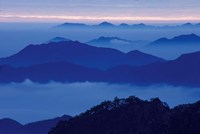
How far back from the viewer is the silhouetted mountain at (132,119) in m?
11.3

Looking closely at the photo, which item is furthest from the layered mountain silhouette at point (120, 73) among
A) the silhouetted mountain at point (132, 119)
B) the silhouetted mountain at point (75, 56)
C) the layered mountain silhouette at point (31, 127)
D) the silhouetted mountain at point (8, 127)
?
the silhouetted mountain at point (132, 119)

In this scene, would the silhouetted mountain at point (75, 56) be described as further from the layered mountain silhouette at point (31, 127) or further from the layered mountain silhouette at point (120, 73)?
the layered mountain silhouette at point (31, 127)

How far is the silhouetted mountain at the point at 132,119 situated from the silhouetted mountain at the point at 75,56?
410 ft

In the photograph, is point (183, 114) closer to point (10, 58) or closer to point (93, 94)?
point (93, 94)

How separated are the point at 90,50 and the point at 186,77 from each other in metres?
51.9

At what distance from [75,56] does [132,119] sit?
141477mm

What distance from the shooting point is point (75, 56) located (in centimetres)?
15362

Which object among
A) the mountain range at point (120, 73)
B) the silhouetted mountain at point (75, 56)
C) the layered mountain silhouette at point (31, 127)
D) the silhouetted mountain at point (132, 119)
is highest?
the silhouetted mountain at point (75, 56)

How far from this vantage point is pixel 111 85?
12062 centimetres

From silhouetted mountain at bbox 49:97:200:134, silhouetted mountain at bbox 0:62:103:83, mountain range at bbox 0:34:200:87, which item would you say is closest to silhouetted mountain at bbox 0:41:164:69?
mountain range at bbox 0:34:200:87

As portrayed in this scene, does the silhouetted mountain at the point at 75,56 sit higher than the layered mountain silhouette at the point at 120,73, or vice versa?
the silhouetted mountain at the point at 75,56

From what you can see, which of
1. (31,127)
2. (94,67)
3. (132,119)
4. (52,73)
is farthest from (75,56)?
(132,119)

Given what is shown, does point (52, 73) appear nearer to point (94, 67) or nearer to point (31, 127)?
point (94, 67)

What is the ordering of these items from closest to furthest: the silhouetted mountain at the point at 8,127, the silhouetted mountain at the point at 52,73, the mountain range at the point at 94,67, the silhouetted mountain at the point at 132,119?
the silhouetted mountain at the point at 132,119 < the silhouetted mountain at the point at 8,127 < the mountain range at the point at 94,67 < the silhouetted mountain at the point at 52,73
